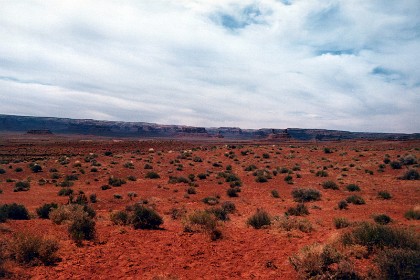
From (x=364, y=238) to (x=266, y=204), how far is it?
11.3 meters

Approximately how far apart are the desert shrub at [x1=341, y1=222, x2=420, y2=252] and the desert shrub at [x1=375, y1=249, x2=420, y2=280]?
1.22 meters

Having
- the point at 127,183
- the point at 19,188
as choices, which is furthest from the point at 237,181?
the point at 19,188

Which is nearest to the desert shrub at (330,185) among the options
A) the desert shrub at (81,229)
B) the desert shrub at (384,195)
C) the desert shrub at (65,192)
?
the desert shrub at (384,195)

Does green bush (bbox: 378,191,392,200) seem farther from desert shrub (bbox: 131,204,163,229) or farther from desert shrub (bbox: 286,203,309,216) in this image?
desert shrub (bbox: 131,204,163,229)

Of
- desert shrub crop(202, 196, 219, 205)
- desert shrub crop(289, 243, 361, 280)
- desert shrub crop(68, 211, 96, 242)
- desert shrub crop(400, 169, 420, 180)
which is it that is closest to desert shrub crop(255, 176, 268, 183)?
desert shrub crop(202, 196, 219, 205)

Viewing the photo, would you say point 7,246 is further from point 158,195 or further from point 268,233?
point 158,195

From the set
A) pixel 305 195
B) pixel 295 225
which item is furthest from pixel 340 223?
pixel 305 195

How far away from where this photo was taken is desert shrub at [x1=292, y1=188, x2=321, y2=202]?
20.7 meters

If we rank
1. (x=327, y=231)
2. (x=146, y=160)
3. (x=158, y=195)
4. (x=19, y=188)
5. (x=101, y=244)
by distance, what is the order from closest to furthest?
(x=101, y=244) < (x=327, y=231) < (x=158, y=195) < (x=19, y=188) < (x=146, y=160)

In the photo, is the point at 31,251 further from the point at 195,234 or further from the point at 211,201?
the point at 211,201

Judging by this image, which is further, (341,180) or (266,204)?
(341,180)

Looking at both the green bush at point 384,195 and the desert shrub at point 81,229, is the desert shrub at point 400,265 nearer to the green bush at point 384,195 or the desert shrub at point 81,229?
the desert shrub at point 81,229

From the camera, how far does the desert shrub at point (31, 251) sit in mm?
8219

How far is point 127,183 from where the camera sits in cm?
2902
